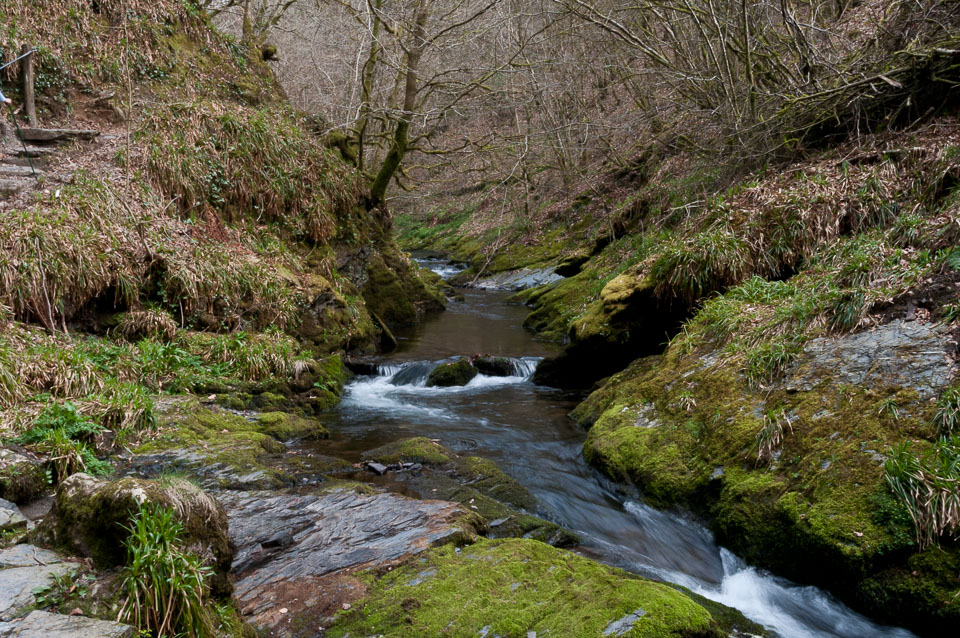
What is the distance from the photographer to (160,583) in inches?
92.8

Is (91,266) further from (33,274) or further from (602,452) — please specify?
(602,452)

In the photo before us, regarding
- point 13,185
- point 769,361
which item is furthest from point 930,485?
point 13,185

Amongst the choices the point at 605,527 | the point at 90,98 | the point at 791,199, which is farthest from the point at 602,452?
the point at 90,98

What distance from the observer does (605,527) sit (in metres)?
4.88

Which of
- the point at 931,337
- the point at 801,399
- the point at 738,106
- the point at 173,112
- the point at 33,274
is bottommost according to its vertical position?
the point at 801,399

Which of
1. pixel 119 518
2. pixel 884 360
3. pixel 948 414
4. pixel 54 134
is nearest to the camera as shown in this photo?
pixel 119 518

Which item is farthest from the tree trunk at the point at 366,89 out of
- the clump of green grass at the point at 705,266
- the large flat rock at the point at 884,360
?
the large flat rock at the point at 884,360

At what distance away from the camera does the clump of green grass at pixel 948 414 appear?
378 centimetres

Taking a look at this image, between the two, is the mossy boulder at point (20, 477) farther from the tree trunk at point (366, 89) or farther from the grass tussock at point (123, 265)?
the tree trunk at point (366, 89)

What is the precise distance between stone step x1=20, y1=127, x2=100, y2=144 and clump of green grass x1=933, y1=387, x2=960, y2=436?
37.8 ft

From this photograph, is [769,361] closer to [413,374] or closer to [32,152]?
[413,374]

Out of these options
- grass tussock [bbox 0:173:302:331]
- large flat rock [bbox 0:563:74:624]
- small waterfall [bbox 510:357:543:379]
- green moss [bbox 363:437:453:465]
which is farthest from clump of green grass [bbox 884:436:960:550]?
grass tussock [bbox 0:173:302:331]

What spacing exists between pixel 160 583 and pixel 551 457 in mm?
4617

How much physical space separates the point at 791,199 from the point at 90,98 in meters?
11.7
